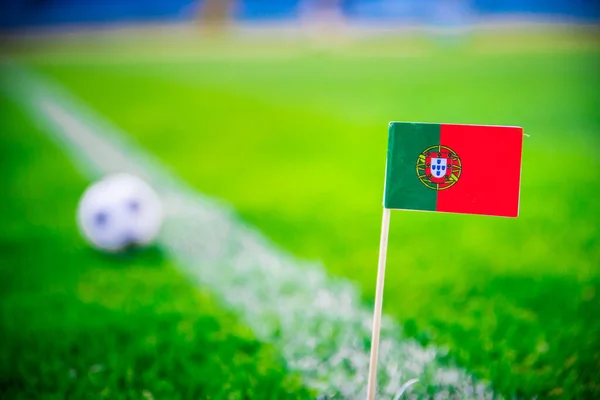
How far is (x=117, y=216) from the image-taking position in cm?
308

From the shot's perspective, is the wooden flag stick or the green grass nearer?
the wooden flag stick

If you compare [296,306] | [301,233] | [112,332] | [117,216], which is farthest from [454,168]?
[117,216]

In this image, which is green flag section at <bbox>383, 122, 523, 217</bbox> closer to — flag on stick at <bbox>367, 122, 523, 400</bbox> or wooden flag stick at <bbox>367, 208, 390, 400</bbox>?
flag on stick at <bbox>367, 122, 523, 400</bbox>

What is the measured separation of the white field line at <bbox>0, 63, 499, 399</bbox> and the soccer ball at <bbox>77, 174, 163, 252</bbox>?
249 millimetres

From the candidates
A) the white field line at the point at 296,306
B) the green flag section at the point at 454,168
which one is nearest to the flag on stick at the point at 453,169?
the green flag section at the point at 454,168

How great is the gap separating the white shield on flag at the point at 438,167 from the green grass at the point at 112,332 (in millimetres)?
972

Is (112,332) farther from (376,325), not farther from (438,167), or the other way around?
(438,167)

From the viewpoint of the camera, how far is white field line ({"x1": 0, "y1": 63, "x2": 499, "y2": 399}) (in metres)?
1.99

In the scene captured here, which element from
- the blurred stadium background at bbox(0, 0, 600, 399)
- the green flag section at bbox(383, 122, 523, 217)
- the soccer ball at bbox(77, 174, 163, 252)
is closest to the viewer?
the green flag section at bbox(383, 122, 523, 217)

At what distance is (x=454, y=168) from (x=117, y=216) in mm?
2195

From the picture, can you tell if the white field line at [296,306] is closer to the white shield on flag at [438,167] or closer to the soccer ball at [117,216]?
the soccer ball at [117,216]

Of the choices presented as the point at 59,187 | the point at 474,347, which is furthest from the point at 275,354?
the point at 59,187

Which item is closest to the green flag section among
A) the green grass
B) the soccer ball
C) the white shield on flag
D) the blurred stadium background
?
the white shield on flag

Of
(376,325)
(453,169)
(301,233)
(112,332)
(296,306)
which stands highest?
(453,169)
